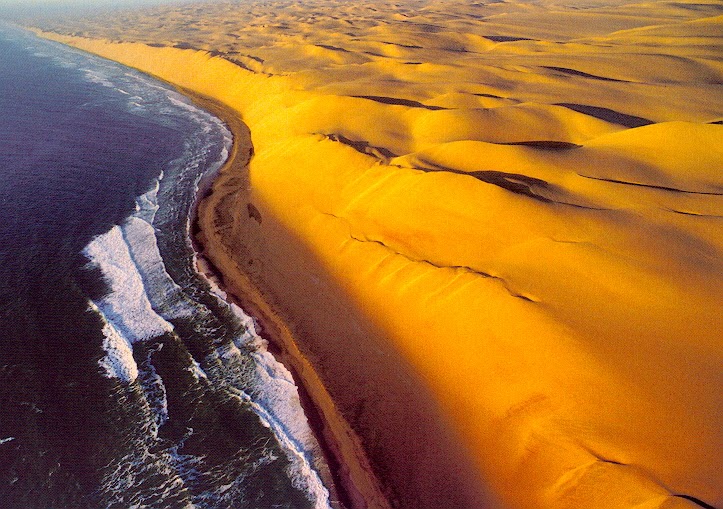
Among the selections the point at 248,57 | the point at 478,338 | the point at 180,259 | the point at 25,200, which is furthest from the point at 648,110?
the point at 248,57

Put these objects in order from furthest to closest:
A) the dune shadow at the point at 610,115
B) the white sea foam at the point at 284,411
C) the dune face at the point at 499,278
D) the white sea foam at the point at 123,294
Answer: the dune shadow at the point at 610,115 < the white sea foam at the point at 123,294 < the white sea foam at the point at 284,411 < the dune face at the point at 499,278

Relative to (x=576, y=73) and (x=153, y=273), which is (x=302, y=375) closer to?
(x=153, y=273)

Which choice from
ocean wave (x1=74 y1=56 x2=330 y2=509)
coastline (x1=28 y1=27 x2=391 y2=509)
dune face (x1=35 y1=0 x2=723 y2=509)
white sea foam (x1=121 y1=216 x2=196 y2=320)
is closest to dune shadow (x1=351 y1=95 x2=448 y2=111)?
dune face (x1=35 y1=0 x2=723 y2=509)

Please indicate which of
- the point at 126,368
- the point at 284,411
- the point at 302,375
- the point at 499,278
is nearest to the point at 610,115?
the point at 499,278

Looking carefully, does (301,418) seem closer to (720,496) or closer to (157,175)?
(720,496)

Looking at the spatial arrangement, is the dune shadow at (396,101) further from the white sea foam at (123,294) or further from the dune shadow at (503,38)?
the dune shadow at (503,38)

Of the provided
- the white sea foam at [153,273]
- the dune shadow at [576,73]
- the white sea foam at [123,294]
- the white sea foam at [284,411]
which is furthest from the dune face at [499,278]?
the white sea foam at [123,294]

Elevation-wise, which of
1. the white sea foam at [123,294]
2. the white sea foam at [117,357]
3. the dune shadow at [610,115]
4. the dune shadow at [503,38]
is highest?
the dune shadow at [503,38]
